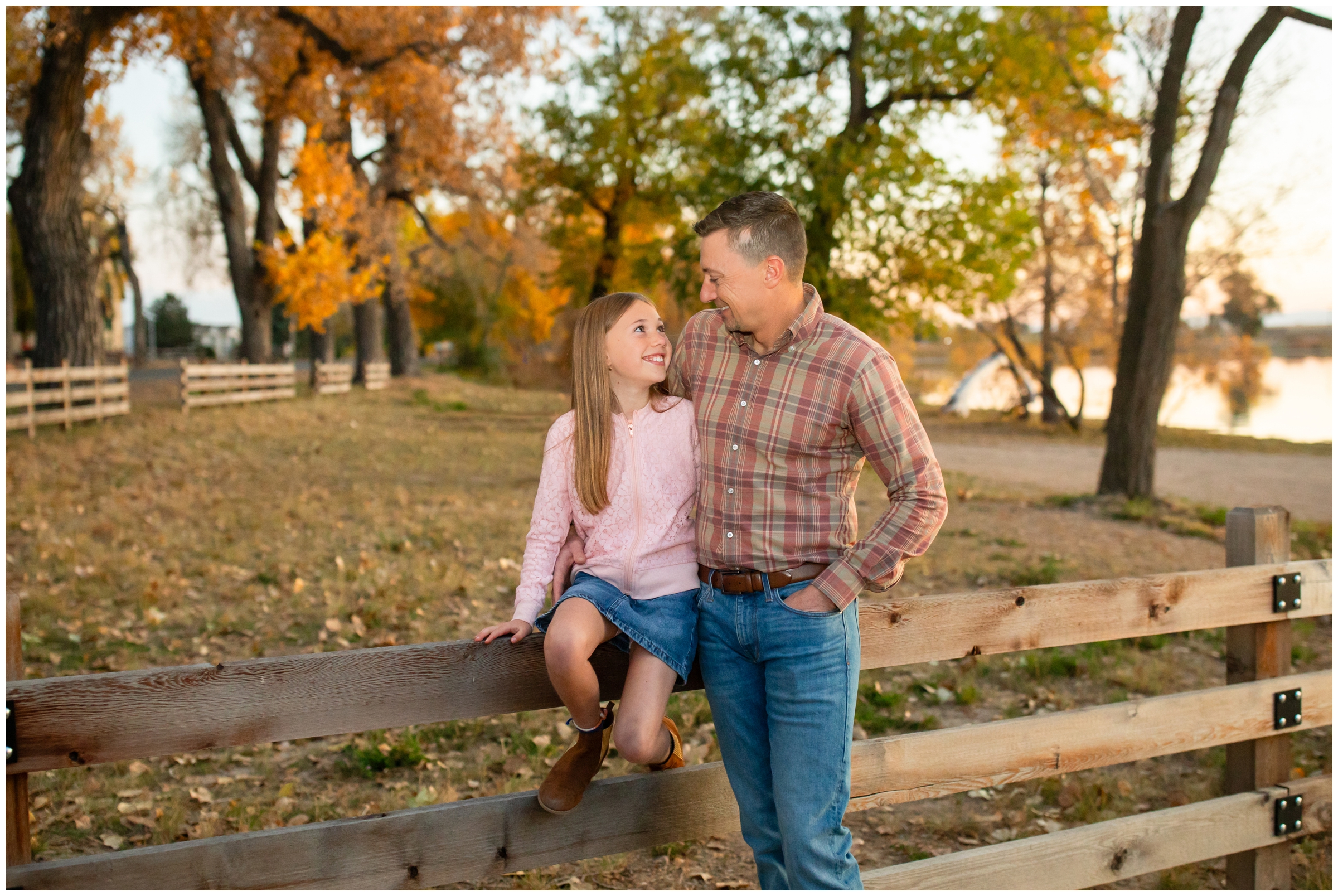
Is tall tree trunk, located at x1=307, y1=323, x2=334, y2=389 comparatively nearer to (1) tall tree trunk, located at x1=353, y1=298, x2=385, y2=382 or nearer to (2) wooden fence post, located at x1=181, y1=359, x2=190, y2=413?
(1) tall tree trunk, located at x1=353, y1=298, x2=385, y2=382

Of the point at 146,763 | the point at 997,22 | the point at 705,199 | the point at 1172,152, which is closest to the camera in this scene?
the point at 146,763

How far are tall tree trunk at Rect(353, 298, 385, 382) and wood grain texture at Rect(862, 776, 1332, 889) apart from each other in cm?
2963

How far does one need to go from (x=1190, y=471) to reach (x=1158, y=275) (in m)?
6.26

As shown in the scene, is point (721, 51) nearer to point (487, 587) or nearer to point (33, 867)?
point (487, 587)

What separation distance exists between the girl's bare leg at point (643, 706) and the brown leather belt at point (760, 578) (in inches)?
10.7

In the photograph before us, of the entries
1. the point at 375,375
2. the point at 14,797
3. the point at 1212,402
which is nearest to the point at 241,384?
the point at 375,375

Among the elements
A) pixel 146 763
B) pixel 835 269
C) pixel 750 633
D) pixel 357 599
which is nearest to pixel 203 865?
pixel 750 633

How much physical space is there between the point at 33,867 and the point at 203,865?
1.23 feet

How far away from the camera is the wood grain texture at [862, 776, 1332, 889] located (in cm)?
305

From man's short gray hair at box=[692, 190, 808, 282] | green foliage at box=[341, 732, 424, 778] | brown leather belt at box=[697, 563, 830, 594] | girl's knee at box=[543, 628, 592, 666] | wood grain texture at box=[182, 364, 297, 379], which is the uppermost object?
wood grain texture at box=[182, 364, 297, 379]

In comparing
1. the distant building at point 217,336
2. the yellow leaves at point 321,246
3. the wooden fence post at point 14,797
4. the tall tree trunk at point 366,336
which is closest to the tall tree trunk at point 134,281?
the tall tree trunk at point 366,336

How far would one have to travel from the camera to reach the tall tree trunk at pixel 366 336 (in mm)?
30938

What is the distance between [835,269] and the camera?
1388 cm

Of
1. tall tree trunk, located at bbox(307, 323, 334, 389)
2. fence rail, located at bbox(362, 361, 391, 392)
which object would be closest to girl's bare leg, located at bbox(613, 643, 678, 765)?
tall tree trunk, located at bbox(307, 323, 334, 389)
